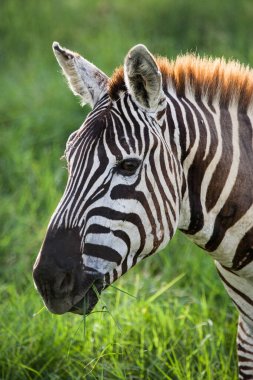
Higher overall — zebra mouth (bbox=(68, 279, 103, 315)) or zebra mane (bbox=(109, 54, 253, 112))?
zebra mane (bbox=(109, 54, 253, 112))

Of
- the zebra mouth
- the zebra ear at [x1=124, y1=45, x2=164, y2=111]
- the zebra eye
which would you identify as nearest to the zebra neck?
the zebra ear at [x1=124, y1=45, x2=164, y2=111]

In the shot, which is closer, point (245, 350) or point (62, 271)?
point (62, 271)

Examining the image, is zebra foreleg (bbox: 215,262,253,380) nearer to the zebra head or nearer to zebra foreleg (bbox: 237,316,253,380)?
zebra foreleg (bbox: 237,316,253,380)

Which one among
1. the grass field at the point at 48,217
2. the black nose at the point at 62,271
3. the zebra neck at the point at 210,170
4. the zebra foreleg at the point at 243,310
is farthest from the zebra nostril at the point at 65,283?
the zebra foreleg at the point at 243,310

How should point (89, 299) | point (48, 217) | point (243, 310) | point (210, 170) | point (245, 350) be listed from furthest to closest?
point (48, 217)
point (245, 350)
point (243, 310)
point (210, 170)
point (89, 299)

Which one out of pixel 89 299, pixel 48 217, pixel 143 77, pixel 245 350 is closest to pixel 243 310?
pixel 245 350

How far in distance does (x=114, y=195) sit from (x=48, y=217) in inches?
168

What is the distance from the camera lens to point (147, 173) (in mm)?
4055

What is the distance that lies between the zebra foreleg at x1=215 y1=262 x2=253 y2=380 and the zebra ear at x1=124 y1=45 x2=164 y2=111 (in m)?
1.14

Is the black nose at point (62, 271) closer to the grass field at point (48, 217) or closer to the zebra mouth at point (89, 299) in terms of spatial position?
the zebra mouth at point (89, 299)

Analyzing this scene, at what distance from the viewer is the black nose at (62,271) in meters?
3.90

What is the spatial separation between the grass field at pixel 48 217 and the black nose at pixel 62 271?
455mm

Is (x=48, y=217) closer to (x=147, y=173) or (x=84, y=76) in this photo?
(x=84, y=76)

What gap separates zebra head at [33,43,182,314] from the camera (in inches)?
155
